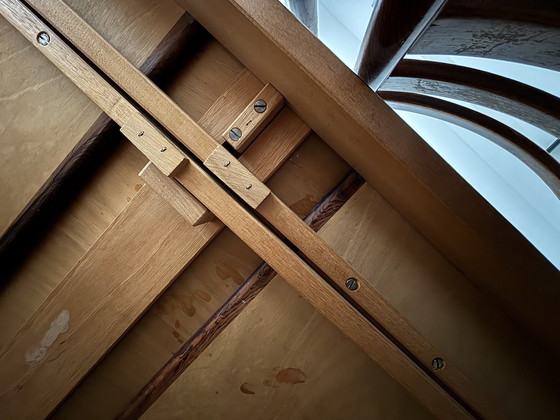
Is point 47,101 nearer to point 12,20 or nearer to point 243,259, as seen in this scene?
point 12,20

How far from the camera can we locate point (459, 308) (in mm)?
1326

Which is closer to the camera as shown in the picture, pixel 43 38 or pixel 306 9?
pixel 43 38

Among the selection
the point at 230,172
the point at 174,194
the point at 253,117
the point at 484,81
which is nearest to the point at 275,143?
the point at 253,117

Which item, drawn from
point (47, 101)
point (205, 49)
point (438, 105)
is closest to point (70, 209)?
point (47, 101)

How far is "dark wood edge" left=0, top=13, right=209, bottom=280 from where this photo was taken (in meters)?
1.31

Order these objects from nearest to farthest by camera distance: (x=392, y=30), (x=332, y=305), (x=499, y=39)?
(x=392, y=30) → (x=332, y=305) → (x=499, y=39)

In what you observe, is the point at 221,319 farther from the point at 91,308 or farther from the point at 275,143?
the point at 275,143

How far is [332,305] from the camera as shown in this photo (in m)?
1.15

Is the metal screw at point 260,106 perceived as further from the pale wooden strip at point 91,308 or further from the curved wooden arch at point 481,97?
the curved wooden arch at point 481,97

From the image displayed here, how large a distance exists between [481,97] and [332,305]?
180cm

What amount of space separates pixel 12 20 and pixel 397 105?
286 centimetres

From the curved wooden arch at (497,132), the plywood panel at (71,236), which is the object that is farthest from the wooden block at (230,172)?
the curved wooden arch at (497,132)

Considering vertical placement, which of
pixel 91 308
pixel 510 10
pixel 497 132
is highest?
pixel 497 132

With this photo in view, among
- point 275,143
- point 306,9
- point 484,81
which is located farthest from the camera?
point 484,81
